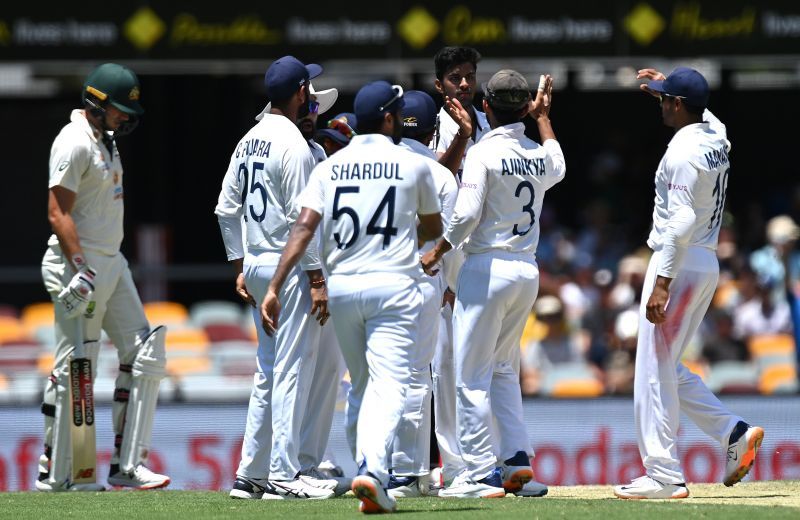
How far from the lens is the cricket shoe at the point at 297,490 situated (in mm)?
7258

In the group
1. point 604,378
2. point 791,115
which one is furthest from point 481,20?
point 791,115

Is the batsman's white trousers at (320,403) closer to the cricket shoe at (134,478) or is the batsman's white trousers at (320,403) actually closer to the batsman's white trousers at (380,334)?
the batsman's white trousers at (380,334)

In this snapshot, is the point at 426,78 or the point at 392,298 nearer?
the point at 392,298

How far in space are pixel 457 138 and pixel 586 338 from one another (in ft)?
17.8

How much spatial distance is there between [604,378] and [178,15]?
504 cm

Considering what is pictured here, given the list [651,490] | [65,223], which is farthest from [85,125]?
[651,490]

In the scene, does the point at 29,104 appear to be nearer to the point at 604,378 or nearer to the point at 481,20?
the point at 481,20

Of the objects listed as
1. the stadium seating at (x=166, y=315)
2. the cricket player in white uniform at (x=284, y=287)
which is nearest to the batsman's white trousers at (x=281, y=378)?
the cricket player in white uniform at (x=284, y=287)

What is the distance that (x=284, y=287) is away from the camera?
7352 millimetres

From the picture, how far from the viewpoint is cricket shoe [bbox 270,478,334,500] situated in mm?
7258

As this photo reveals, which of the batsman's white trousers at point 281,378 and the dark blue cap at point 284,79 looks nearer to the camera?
the batsman's white trousers at point 281,378

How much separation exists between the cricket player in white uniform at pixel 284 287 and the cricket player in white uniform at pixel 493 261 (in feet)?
2.13

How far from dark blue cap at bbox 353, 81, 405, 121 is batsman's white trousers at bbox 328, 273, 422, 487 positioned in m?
0.73

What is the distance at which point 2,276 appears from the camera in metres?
16.2
